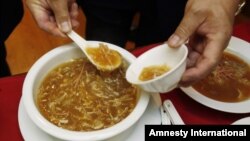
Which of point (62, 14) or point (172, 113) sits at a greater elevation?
point (62, 14)

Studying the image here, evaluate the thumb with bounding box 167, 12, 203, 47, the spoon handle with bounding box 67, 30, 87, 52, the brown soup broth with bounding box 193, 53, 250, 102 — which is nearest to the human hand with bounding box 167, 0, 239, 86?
the thumb with bounding box 167, 12, 203, 47

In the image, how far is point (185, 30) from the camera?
847 millimetres

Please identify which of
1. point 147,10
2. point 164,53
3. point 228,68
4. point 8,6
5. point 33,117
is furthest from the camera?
point 147,10

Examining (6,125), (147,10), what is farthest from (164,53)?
(147,10)

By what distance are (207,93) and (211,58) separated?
0.44ft

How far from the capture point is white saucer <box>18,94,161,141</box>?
81 cm

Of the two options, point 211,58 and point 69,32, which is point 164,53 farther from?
point 69,32

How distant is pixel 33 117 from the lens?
770mm

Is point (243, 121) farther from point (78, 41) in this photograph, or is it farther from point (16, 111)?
point (16, 111)

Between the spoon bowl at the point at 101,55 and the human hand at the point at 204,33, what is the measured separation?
0.50 ft

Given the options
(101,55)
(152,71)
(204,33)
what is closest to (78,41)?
(101,55)

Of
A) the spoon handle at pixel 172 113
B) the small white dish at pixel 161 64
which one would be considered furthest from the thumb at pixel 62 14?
the spoon handle at pixel 172 113

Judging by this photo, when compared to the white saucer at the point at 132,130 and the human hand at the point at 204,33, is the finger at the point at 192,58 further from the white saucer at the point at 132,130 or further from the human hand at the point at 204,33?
the white saucer at the point at 132,130

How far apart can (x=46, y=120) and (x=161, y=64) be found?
1.03ft
